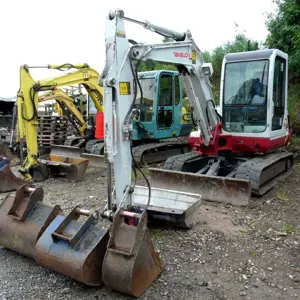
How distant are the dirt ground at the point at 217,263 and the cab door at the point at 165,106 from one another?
3.64 metres

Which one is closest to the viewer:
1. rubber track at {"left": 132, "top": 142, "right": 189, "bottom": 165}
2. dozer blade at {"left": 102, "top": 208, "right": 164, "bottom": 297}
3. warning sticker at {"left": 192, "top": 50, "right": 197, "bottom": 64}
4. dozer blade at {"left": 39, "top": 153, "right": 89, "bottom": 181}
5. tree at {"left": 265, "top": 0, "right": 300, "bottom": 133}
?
dozer blade at {"left": 102, "top": 208, "right": 164, "bottom": 297}

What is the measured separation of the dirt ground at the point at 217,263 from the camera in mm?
3029

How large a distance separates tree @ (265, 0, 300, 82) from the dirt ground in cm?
685

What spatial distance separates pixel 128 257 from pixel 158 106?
581 centimetres

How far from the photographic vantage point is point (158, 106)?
831 centimetres

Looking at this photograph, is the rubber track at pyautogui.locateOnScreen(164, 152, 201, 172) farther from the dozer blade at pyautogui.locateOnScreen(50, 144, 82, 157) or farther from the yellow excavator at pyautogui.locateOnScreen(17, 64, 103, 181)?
the dozer blade at pyautogui.locateOnScreen(50, 144, 82, 157)

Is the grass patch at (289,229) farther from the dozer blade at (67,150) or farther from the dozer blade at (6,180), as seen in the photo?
the dozer blade at (67,150)

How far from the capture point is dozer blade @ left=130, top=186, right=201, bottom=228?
4.15 m

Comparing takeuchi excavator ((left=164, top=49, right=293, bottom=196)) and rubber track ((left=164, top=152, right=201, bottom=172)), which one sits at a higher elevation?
takeuchi excavator ((left=164, top=49, right=293, bottom=196))

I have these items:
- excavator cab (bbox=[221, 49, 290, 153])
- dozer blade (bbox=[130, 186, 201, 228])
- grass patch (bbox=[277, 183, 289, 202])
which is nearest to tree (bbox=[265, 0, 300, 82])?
excavator cab (bbox=[221, 49, 290, 153])

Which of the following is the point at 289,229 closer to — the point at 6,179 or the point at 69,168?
the point at 69,168

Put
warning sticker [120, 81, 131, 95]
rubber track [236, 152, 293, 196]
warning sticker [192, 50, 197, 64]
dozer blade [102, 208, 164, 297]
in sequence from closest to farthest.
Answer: dozer blade [102, 208, 164, 297]
warning sticker [120, 81, 131, 95]
warning sticker [192, 50, 197, 64]
rubber track [236, 152, 293, 196]

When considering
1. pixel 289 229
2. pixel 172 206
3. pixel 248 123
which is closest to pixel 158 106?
pixel 248 123

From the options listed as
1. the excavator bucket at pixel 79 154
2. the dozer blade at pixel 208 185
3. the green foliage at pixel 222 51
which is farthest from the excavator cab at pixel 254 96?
the green foliage at pixel 222 51
